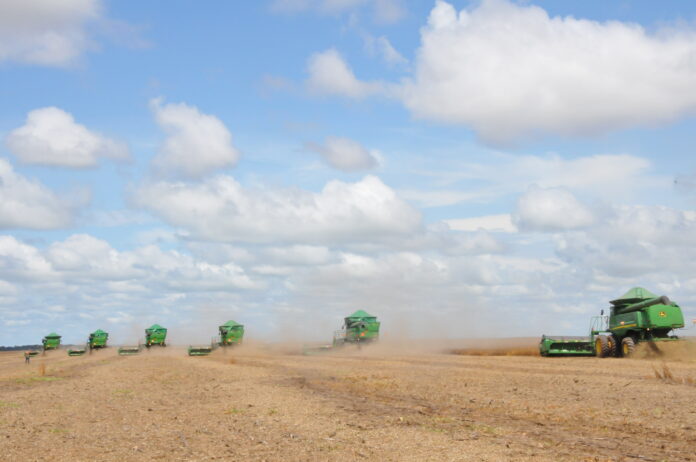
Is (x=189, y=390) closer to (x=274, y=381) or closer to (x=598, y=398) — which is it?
(x=274, y=381)

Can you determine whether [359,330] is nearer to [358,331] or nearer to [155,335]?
[358,331]

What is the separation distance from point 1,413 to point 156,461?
11698 millimetres

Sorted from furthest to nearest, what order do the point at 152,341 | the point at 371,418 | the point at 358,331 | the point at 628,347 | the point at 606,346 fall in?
1. the point at 152,341
2. the point at 358,331
3. the point at 606,346
4. the point at 628,347
5. the point at 371,418

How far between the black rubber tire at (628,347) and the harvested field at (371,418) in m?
11.1

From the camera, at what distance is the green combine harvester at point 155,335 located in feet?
315

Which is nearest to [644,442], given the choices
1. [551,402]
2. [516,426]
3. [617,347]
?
[516,426]

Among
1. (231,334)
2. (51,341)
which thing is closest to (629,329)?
(231,334)

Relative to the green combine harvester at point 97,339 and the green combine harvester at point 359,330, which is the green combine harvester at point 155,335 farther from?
the green combine harvester at point 359,330

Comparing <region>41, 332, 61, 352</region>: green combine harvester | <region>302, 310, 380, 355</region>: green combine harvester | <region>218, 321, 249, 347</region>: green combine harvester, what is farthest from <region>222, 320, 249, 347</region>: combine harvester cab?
<region>41, 332, 61, 352</region>: green combine harvester

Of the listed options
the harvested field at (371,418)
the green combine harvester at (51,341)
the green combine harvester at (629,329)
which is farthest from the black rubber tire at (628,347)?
the green combine harvester at (51,341)

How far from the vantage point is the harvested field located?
46.9 ft

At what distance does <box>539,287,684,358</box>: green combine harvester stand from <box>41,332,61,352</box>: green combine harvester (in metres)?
90.6

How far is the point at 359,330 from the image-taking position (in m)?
72.4

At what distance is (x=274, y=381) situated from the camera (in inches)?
1288
